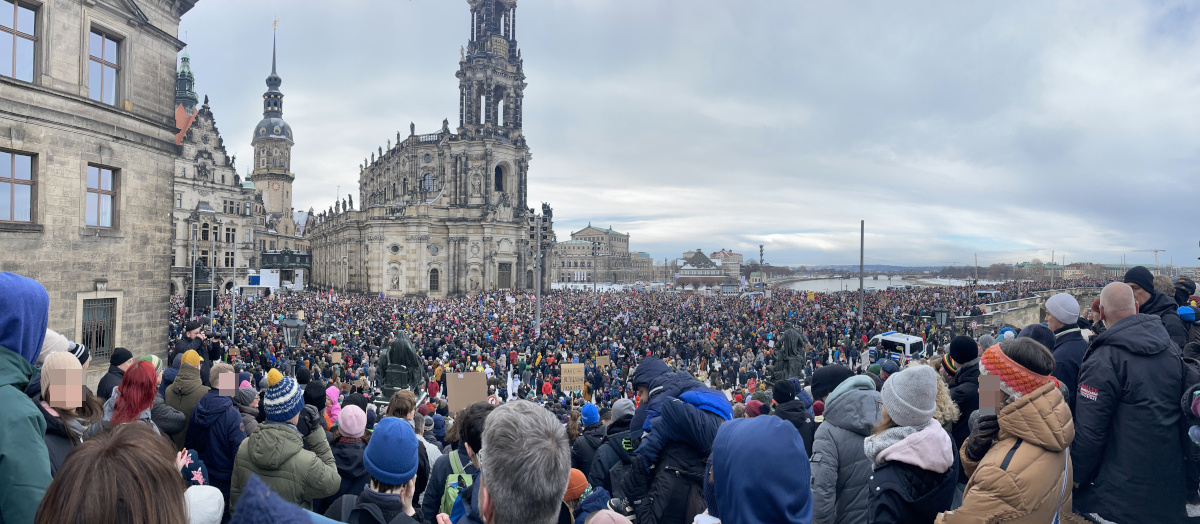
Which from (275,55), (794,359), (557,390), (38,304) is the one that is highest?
(275,55)

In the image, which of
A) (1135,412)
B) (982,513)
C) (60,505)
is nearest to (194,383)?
(60,505)

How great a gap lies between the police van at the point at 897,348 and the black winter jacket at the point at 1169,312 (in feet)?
48.2

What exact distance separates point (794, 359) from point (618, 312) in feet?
78.8

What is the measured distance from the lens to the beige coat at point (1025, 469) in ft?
8.83

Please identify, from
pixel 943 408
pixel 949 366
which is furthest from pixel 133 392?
pixel 949 366

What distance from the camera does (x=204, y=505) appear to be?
2.28 m

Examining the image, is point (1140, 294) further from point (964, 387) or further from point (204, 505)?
point (204, 505)

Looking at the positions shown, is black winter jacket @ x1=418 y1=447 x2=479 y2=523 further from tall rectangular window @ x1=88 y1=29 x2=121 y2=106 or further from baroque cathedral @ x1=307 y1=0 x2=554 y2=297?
baroque cathedral @ x1=307 y1=0 x2=554 y2=297

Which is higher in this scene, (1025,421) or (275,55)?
(275,55)

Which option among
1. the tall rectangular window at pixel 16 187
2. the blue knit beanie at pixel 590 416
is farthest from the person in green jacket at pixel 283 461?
the tall rectangular window at pixel 16 187

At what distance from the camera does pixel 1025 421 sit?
109 inches

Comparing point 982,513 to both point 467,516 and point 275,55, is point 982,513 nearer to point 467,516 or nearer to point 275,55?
point 467,516

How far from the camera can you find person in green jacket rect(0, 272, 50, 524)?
2031 millimetres

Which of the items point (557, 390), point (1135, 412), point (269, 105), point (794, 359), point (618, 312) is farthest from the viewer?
point (269, 105)
